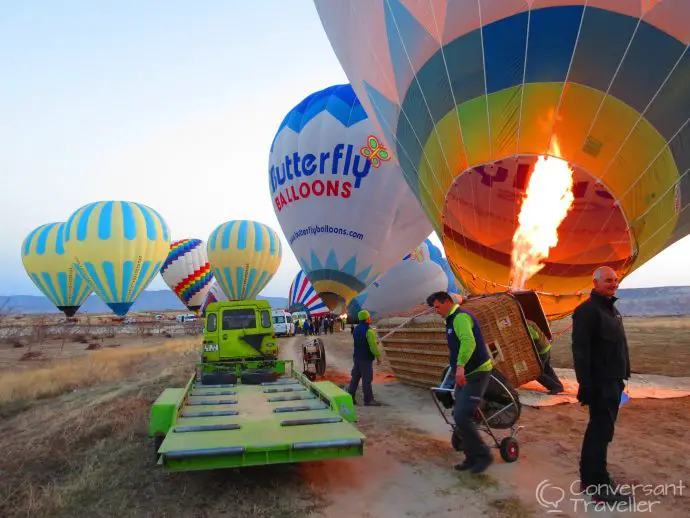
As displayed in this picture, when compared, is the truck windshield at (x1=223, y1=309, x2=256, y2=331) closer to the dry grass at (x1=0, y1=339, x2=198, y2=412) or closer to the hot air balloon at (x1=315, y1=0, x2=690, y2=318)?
the hot air balloon at (x1=315, y1=0, x2=690, y2=318)

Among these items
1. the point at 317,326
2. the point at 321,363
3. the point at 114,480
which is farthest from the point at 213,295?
the point at 114,480

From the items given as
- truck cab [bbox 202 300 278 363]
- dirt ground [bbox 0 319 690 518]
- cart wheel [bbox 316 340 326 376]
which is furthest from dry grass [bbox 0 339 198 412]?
cart wheel [bbox 316 340 326 376]

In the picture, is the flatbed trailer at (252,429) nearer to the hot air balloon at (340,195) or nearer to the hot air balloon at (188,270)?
the hot air balloon at (340,195)

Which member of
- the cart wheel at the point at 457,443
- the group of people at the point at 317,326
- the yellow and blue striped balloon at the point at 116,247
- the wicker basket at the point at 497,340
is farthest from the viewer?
the group of people at the point at 317,326

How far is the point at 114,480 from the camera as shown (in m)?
4.85

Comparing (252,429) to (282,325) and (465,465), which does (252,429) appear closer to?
(465,465)

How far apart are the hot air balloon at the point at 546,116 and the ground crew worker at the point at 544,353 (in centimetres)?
96

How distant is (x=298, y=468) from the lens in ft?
16.5

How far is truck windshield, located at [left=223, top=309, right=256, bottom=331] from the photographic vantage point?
9.95m

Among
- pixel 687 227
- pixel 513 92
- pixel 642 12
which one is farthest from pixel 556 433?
pixel 642 12

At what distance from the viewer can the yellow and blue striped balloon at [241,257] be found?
4050 cm

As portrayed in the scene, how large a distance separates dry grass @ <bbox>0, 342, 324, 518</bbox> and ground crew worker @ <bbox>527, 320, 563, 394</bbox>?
14.2 ft

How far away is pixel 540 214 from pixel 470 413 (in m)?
4.49

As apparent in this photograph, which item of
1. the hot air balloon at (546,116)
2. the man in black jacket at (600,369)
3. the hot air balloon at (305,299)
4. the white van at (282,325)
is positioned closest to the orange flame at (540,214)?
the hot air balloon at (546,116)
